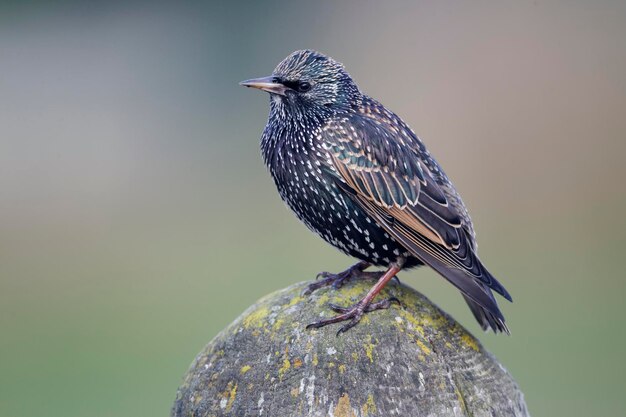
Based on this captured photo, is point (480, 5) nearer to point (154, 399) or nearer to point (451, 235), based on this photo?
point (154, 399)

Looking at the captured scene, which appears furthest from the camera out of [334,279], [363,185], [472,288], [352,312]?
[363,185]

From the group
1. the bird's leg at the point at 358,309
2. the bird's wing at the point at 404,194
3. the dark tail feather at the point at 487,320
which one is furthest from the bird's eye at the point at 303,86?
the dark tail feather at the point at 487,320

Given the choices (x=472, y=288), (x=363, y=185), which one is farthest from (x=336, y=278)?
(x=472, y=288)

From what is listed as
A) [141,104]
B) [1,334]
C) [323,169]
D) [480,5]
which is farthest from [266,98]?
[323,169]

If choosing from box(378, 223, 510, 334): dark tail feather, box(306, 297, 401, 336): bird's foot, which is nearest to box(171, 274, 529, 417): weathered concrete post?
box(306, 297, 401, 336): bird's foot

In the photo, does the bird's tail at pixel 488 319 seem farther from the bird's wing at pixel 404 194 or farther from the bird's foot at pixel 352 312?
the bird's foot at pixel 352 312

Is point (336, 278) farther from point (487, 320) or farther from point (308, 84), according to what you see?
point (308, 84)

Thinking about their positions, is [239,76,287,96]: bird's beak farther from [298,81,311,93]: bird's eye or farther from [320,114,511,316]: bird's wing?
[320,114,511,316]: bird's wing
